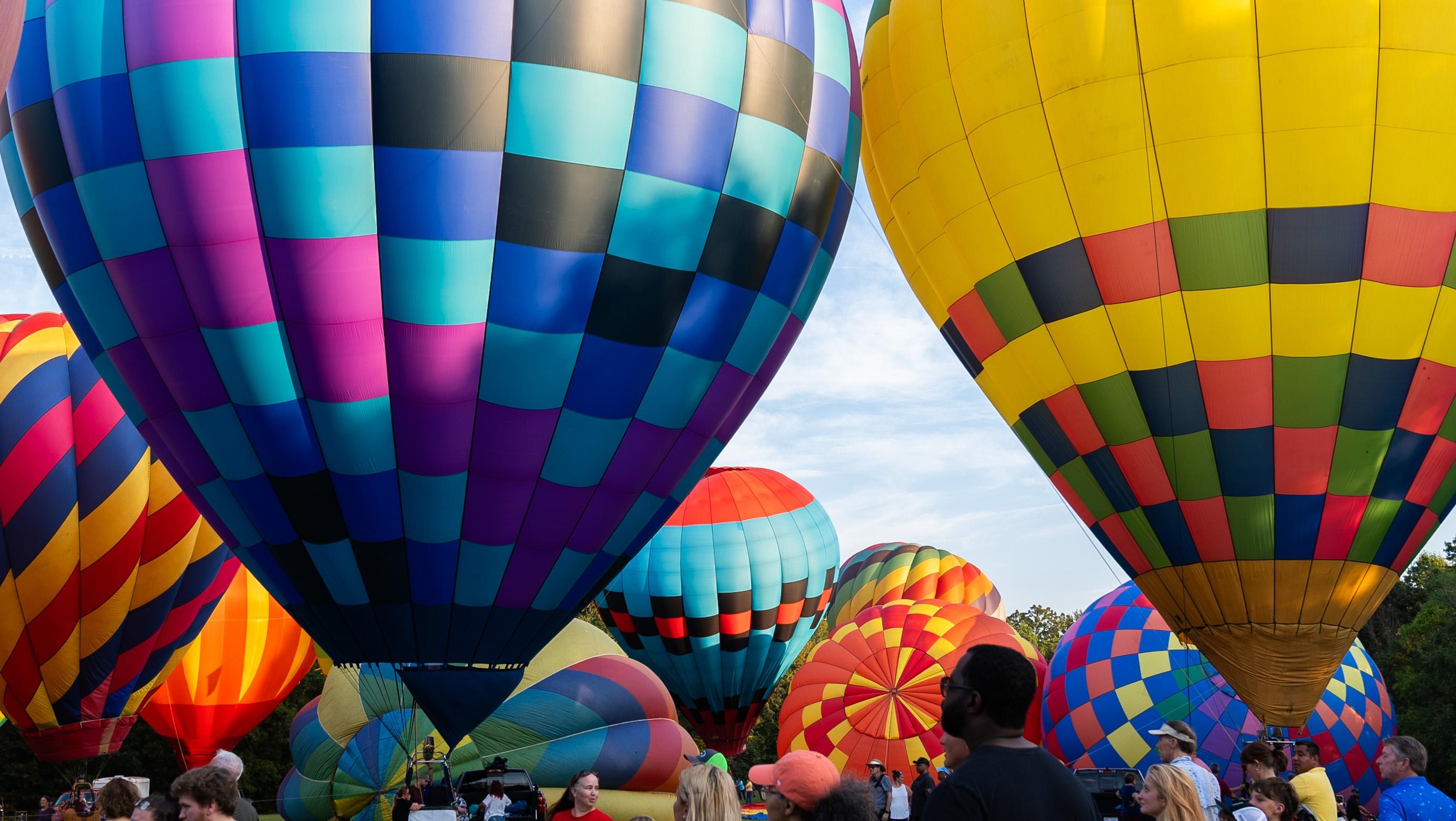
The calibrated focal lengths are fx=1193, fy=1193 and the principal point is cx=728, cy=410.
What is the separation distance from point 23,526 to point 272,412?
509 centimetres

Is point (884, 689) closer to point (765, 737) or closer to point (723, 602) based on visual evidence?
point (723, 602)

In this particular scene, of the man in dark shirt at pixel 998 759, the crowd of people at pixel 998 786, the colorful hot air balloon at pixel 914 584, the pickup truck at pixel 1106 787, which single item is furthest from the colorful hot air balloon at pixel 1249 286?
the colorful hot air balloon at pixel 914 584

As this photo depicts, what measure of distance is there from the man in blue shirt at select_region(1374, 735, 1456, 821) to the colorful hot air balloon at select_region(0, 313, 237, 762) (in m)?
9.28

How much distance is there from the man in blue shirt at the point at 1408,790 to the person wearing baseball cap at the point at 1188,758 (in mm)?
498

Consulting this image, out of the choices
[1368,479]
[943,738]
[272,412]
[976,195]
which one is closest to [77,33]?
[272,412]

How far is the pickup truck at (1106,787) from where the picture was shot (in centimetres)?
738

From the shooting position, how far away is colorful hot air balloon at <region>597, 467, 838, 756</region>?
14094mm

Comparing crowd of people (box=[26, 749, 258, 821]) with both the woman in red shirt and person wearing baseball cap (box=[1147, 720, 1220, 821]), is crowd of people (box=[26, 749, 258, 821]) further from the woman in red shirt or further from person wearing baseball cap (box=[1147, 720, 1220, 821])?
person wearing baseball cap (box=[1147, 720, 1220, 821])

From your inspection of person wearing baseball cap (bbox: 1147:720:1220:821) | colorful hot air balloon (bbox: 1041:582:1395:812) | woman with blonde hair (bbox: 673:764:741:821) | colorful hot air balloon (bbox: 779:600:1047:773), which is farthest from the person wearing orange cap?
colorful hot air balloon (bbox: 779:600:1047:773)

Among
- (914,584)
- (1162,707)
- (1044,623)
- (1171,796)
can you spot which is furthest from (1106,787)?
(1044,623)

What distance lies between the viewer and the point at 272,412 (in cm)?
561

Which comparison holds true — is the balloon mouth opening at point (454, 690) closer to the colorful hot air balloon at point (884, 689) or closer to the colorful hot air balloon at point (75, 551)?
the colorful hot air balloon at point (75, 551)

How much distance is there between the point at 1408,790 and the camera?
12.0ft

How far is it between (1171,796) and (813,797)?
1309 millimetres
